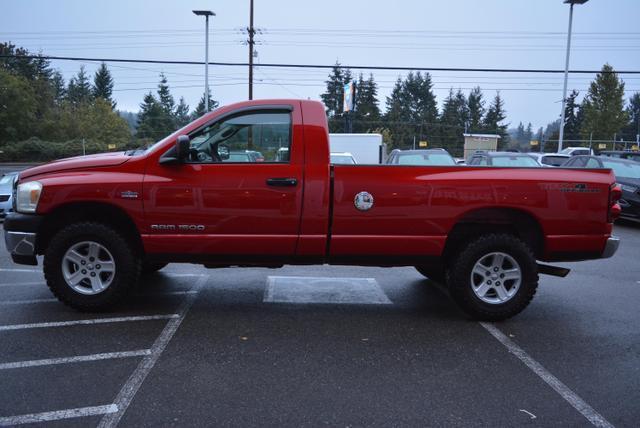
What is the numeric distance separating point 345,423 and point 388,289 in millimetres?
3334

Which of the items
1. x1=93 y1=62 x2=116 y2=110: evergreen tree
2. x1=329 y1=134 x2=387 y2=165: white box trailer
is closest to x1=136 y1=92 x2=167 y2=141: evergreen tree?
x1=93 y1=62 x2=116 y2=110: evergreen tree

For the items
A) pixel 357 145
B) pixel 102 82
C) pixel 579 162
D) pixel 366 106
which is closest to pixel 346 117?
pixel 366 106

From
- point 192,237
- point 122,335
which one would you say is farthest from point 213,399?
point 192,237

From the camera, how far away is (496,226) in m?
5.25

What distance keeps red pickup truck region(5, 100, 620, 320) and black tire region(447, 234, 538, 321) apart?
1 cm

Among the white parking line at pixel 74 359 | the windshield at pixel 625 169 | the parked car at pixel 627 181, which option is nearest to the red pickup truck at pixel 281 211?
the white parking line at pixel 74 359

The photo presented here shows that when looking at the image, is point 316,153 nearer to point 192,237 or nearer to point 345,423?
point 192,237

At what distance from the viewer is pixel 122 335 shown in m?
4.52

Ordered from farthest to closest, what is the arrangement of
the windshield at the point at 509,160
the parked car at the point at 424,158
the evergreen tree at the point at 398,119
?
the evergreen tree at the point at 398,119
the windshield at the point at 509,160
the parked car at the point at 424,158

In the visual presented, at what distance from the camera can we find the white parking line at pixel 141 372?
10.3 ft

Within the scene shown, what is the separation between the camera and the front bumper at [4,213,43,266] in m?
4.92

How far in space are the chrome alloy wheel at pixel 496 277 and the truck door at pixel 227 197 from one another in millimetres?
1838

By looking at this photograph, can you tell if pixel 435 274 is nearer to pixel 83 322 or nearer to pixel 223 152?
pixel 223 152

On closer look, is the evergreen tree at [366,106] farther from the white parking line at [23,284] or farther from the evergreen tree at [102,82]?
the white parking line at [23,284]
